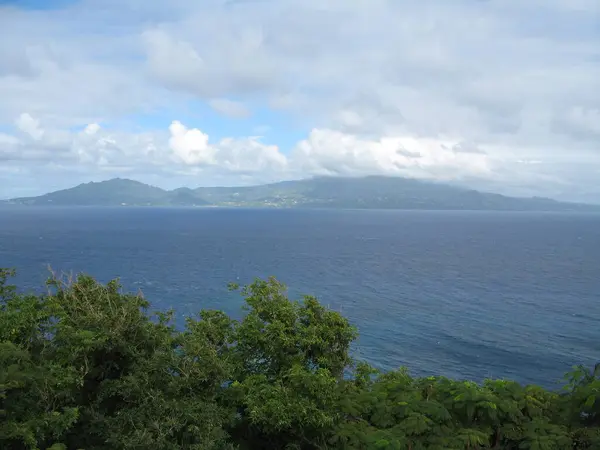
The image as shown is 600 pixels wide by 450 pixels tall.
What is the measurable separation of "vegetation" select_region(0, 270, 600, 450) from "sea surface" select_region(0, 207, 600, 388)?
41.3 metres

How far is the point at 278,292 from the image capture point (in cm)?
2759

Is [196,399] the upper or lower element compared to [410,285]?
upper

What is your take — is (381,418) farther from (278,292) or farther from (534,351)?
(534,351)

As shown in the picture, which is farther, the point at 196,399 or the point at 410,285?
the point at 410,285

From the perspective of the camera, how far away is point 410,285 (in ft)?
362

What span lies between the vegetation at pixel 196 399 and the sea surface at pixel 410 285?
4127 cm

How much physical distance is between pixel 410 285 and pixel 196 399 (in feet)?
313

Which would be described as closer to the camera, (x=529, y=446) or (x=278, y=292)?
(x=529, y=446)

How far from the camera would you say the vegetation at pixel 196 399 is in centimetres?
1730

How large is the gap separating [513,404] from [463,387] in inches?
80.3

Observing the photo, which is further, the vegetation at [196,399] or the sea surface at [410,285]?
the sea surface at [410,285]

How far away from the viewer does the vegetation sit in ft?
56.7

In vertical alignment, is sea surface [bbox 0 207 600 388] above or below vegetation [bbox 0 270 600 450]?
below

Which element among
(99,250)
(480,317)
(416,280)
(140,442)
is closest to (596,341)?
(480,317)
